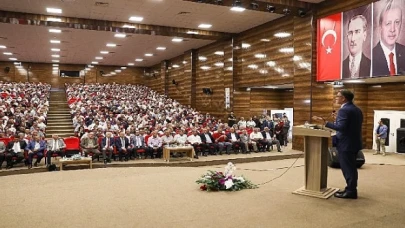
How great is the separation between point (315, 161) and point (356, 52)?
5.68 metres

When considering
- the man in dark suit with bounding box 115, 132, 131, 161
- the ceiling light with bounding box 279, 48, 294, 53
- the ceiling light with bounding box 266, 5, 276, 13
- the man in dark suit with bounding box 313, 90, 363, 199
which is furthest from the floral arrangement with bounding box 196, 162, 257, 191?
the ceiling light with bounding box 279, 48, 294, 53

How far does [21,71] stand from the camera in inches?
963

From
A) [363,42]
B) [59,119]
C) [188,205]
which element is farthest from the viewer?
[59,119]

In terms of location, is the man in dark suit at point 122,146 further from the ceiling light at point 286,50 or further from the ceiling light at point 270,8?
the ceiling light at point 286,50

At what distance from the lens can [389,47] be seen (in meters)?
8.06

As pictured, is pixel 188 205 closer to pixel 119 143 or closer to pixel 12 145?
pixel 119 143

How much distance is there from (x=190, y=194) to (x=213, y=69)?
1209cm

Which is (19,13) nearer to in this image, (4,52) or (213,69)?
(213,69)

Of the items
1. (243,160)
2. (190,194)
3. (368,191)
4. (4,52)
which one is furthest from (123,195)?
(4,52)

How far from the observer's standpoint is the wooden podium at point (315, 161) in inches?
171

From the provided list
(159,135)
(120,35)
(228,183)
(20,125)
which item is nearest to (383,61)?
(228,183)

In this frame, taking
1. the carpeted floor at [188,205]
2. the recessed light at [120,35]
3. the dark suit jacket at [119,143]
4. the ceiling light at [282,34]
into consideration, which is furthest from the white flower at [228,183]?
the recessed light at [120,35]

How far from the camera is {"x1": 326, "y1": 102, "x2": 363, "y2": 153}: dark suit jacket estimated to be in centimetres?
414

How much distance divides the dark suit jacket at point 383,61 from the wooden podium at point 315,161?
469 cm
